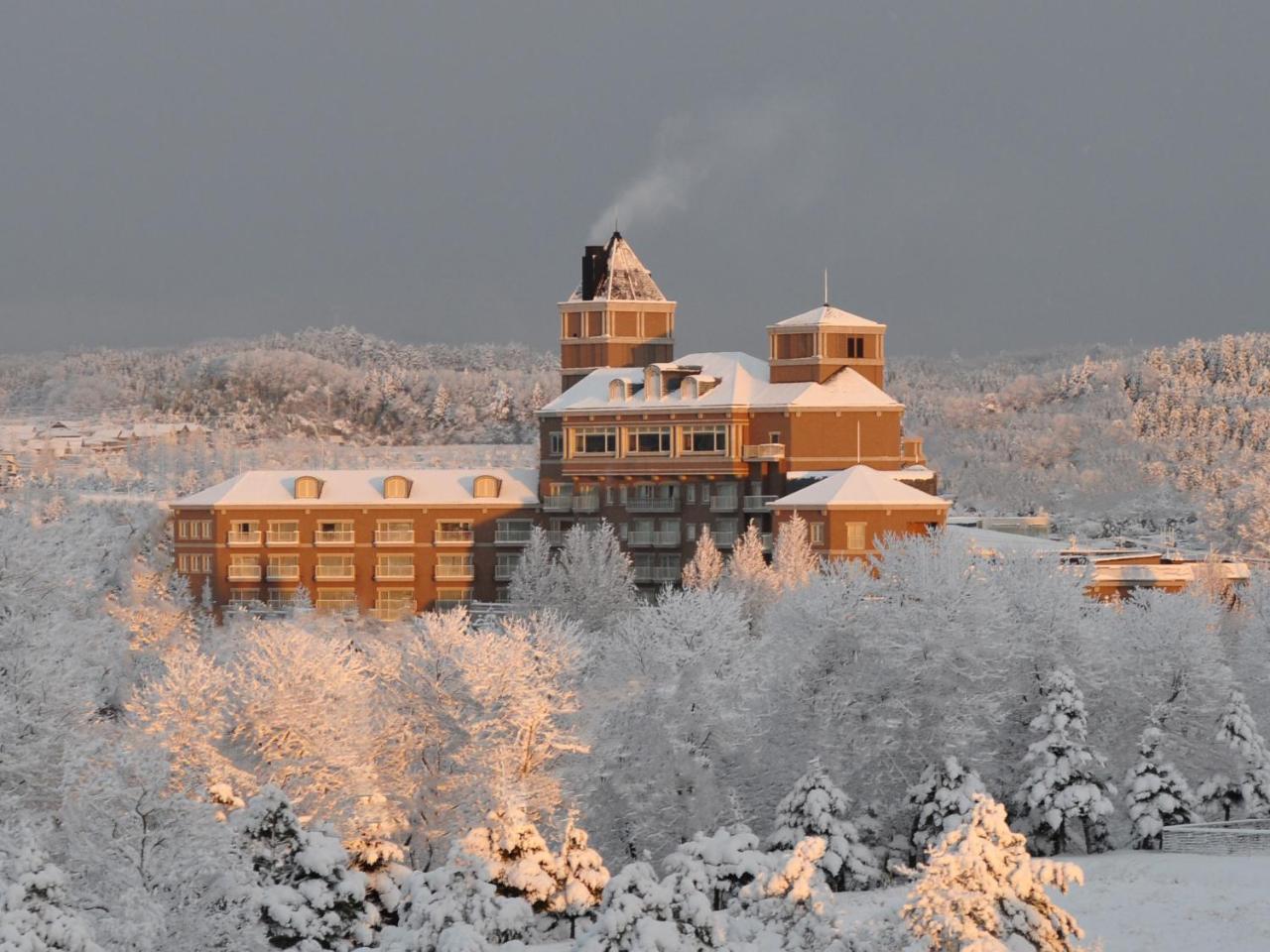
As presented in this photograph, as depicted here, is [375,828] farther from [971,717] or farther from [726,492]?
[726,492]

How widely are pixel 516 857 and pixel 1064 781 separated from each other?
1867 centimetres

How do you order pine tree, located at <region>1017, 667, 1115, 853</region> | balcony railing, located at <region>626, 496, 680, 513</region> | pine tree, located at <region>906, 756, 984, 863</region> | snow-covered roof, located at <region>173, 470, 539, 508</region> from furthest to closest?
snow-covered roof, located at <region>173, 470, 539, 508</region>, balcony railing, located at <region>626, 496, 680, 513</region>, pine tree, located at <region>1017, 667, 1115, 853</region>, pine tree, located at <region>906, 756, 984, 863</region>

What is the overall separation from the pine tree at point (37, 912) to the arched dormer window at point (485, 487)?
6845 cm

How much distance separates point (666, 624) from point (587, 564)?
2721 cm

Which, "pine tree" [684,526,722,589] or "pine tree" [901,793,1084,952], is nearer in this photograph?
"pine tree" [901,793,1084,952]

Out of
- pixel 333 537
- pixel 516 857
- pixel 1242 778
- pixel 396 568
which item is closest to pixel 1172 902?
pixel 516 857

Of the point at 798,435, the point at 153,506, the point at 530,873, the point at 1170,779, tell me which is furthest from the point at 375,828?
the point at 153,506

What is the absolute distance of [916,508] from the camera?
80875mm

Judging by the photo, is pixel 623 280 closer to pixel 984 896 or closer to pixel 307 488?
pixel 307 488

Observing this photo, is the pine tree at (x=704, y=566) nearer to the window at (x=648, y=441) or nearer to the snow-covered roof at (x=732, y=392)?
the window at (x=648, y=441)

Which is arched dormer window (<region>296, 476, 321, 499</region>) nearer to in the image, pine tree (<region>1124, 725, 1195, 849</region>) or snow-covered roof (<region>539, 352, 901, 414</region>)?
snow-covered roof (<region>539, 352, 901, 414</region>)

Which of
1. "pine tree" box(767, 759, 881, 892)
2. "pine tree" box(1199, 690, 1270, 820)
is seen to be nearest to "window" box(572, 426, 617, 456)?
"pine tree" box(1199, 690, 1270, 820)

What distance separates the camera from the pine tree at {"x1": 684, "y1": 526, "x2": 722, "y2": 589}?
8119cm

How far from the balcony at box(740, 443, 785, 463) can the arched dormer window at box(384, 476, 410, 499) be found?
18690 millimetres
